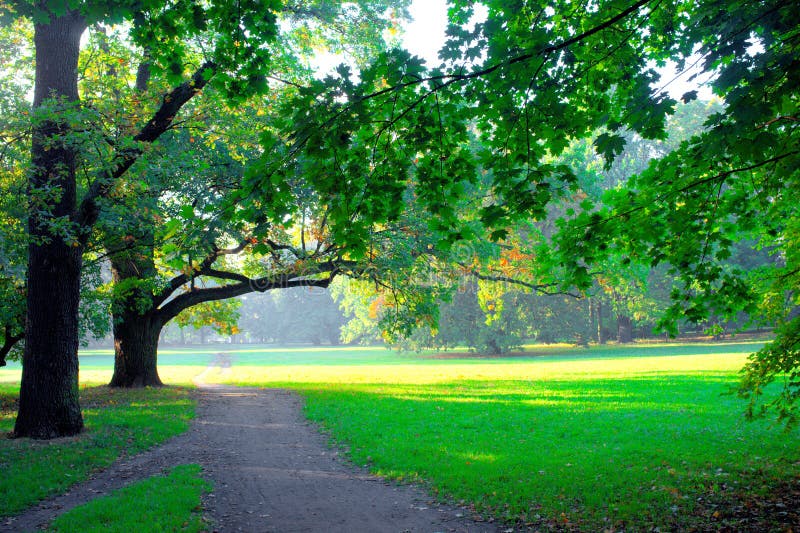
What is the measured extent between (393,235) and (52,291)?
829 cm

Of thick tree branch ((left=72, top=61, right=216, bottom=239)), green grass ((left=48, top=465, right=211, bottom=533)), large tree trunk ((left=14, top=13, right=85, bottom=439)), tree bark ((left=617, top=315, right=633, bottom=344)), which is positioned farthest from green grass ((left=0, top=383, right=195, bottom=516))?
tree bark ((left=617, top=315, right=633, bottom=344))

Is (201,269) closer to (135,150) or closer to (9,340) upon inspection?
(9,340)

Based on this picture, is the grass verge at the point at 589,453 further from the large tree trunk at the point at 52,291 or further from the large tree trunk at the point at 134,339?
the large tree trunk at the point at 134,339

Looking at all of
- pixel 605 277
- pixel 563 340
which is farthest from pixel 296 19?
pixel 563 340

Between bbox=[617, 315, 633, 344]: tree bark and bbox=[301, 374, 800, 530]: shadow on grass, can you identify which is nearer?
bbox=[301, 374, 800, 530]: shadow on grass

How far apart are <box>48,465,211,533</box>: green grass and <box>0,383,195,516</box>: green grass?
3.37ft

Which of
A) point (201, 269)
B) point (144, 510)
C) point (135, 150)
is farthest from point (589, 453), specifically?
point (201, 269)

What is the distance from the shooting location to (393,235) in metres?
15.6

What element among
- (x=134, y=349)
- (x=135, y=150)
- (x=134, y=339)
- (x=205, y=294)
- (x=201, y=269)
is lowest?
(x=134, y=349)

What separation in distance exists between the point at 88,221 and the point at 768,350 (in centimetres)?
1176

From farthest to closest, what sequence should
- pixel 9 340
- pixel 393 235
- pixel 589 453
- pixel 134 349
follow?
pixel 134 349, pixel 9 340, pixel 393 235, pixel 589 453

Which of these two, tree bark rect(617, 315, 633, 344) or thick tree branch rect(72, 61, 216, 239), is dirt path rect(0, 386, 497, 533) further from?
tree bark rect(617, 315, 633, 344)

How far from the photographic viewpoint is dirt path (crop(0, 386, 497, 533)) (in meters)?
6.13

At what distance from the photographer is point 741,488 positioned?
22.0ft
